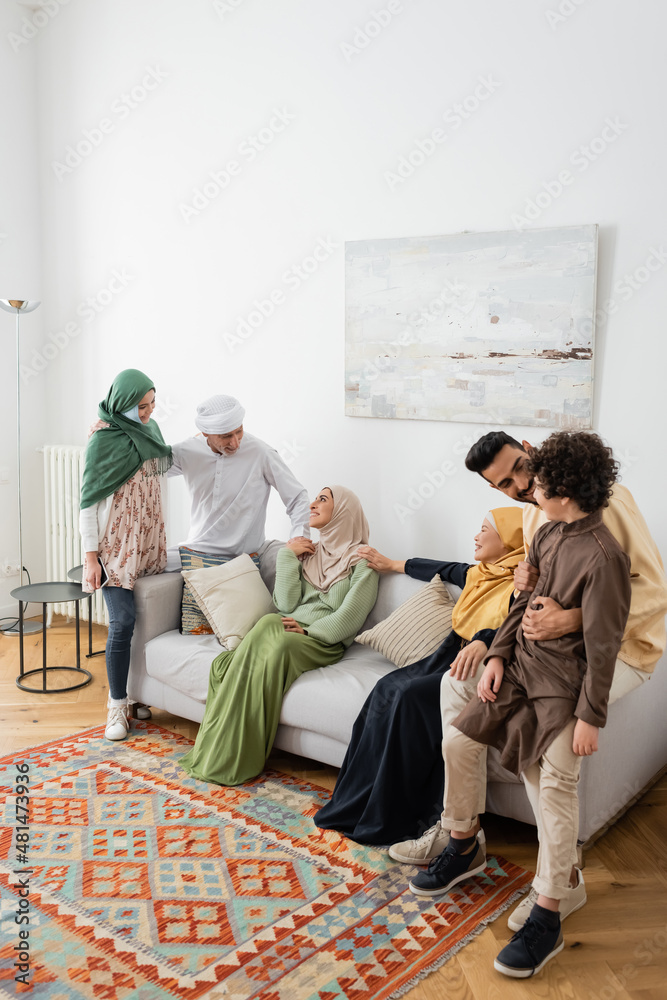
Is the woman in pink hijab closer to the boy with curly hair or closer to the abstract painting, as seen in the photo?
the abstract painting

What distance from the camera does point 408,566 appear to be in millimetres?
3285

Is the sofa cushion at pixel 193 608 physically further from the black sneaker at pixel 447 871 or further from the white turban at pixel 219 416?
the black sneaker at pixel 447 871

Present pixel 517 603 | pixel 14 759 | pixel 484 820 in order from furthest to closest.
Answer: pixel 14 759 < pixel 484 820 < pixel 517 603

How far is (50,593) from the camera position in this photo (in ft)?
12.8

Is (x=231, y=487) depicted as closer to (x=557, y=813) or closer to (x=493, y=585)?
(x=493, y=585)

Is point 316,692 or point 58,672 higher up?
point 316,692

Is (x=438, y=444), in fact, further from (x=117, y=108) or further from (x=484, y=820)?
(x=117, y=108)

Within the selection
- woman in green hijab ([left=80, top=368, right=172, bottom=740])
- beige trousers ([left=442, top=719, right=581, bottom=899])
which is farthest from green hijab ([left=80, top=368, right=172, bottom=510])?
beige trousers ([left=442, top=719, right=581, bottom=899])

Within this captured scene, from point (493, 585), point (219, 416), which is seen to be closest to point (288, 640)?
point (493, 585)

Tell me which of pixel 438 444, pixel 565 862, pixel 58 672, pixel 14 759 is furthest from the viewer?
pixel 58 672

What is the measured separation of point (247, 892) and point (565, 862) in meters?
0.86

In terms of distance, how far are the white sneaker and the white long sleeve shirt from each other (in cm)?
71

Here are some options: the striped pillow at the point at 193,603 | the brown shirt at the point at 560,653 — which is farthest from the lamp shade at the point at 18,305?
the brown shirt at the point at 560,653

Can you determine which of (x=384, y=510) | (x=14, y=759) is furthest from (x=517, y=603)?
(x=14, y=759)
